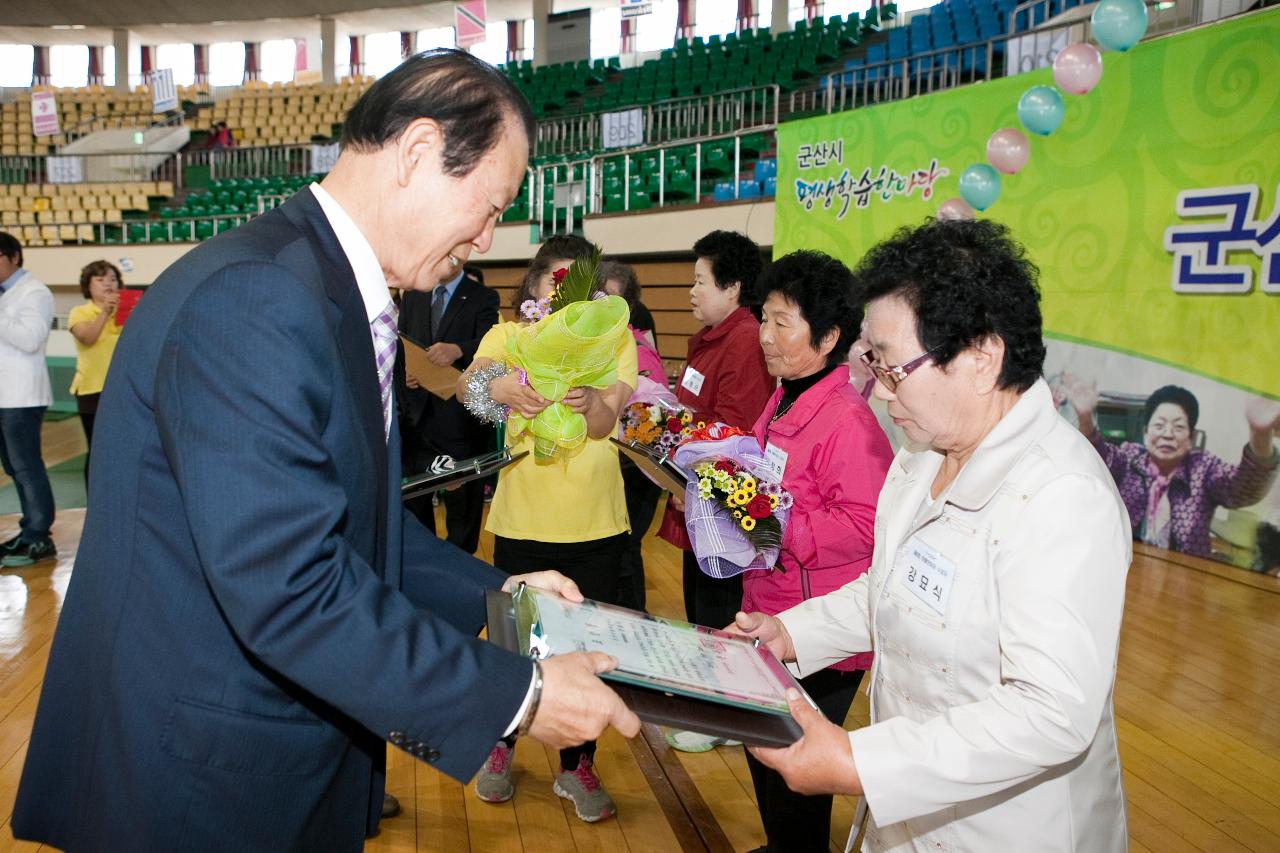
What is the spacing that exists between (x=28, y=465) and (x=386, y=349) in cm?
506

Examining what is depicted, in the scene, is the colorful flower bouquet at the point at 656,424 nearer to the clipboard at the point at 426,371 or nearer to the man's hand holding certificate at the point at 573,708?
the clipboard at the point at 426,371

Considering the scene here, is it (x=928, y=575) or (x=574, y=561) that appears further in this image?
(x=574, y=561)

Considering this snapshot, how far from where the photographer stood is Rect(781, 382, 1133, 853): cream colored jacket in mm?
1178

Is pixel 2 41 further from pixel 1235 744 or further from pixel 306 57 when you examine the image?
pixel 1235 744

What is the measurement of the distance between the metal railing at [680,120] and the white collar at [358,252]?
34.5 feet

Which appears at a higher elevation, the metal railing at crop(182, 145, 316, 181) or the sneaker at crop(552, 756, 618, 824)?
the metal railing at crop(182, 145, 316, 181)

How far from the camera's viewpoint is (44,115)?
16.2m

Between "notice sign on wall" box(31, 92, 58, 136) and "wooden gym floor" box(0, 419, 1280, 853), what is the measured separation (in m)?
14.9

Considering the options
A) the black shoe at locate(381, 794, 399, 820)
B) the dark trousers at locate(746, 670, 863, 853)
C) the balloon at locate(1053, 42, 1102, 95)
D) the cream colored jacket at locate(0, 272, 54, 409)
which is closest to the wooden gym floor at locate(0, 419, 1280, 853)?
the black shoe at locate(381, 794, 399, 820)

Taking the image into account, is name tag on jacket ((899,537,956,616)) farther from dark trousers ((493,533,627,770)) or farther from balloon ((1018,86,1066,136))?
balloon ((1018,86,1066,136))

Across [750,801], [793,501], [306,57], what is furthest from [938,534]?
[306,57]

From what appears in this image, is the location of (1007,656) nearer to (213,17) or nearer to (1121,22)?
(1121,22)

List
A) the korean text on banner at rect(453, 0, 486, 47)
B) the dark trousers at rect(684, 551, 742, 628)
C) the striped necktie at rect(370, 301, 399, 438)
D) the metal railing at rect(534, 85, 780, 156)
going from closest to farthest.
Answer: the striped necktie at rect(370, 301, 399, 438)
the dark trousers at rect(684, 551, 742, 628)
the metal railing at rect(534, 85, 780, 156)
the korean text on banner at rect(453, 0, 486, 47)

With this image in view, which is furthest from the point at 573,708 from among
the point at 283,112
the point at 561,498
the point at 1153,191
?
the point at 283,112
